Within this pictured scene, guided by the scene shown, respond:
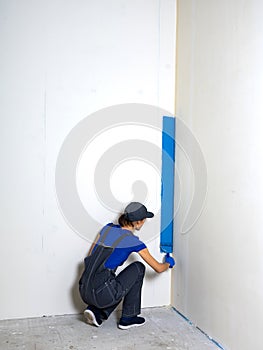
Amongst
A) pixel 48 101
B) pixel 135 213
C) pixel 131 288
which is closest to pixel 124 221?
pixel 135 213

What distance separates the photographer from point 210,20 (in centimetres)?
271

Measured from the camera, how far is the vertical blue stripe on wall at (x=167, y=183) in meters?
3.20

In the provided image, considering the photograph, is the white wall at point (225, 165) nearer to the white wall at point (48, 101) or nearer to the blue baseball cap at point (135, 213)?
the blue baseball cap at point (135, 213)

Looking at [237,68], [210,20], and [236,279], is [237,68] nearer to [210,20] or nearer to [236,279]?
[210,20]

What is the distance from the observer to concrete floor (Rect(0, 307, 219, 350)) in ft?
8.38

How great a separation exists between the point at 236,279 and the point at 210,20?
1470 mm

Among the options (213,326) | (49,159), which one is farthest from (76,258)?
(213,326)

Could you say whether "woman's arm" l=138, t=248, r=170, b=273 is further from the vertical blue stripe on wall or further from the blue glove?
the vertical blue stripe on wall

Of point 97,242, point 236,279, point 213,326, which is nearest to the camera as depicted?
point 236,279

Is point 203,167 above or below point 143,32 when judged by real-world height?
below

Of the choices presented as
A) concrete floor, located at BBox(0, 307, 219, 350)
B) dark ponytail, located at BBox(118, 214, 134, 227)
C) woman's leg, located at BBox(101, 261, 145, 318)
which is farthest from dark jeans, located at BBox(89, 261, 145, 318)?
dark ponytail, located at BBox(118, 214, 134, 227)

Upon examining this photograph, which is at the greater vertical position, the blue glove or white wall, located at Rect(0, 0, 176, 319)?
white wall, located at Rect(0, 0, 176, 319)

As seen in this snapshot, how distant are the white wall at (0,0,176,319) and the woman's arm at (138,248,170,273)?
43cm

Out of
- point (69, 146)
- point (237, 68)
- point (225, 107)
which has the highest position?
point (237, 68)
